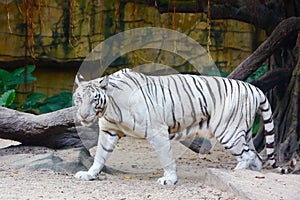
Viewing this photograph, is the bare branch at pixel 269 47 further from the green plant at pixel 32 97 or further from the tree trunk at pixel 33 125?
the green plant at pixel 32 97

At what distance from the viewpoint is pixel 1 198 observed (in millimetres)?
3842

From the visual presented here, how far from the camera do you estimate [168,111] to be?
489cm

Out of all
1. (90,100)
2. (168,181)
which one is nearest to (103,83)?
(90,100)

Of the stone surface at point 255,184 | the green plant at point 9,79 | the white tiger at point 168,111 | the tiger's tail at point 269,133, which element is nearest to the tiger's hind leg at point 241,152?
the white tiger at point 168,111

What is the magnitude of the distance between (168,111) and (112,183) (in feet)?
2.46

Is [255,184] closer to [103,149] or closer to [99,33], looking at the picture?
[103,149]

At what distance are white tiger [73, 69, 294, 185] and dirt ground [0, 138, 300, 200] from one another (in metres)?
0.20

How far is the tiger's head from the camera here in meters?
4.59

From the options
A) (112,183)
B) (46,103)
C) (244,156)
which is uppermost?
(244,156)

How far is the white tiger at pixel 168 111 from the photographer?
4.72 meters

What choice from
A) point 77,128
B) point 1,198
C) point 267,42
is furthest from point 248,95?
point 1,198

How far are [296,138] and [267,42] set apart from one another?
102cm

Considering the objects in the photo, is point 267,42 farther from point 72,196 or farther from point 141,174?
point 72,196

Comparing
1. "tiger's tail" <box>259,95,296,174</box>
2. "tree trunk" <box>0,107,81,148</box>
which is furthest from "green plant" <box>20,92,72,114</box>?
"tiger's tail" <box>259,95,296,174</box>
